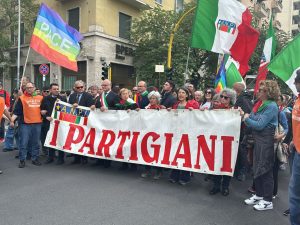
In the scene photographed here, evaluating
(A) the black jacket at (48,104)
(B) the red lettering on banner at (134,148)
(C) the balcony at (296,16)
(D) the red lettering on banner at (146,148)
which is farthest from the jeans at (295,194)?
(C) the balcony at (296,16)

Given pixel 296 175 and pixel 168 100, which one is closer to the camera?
pixel 296 175

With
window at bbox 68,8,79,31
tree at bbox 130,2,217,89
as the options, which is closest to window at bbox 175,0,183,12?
tree at bbox 130,2,217,89

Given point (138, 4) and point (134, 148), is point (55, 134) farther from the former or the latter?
point (138, 4)

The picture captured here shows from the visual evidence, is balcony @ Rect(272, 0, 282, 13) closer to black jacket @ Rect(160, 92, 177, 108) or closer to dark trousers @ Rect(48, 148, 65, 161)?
black jacket @ Rect(160, 92, 177, 108)

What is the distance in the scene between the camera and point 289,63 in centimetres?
455

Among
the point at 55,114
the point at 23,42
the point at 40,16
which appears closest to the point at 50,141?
the point at 55,114

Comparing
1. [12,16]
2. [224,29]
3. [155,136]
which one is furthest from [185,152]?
[12,16]

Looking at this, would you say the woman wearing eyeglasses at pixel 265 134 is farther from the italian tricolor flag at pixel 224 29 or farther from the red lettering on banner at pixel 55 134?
the red lettering on banner at pixel 55 134

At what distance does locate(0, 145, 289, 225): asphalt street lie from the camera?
4238 millimetres

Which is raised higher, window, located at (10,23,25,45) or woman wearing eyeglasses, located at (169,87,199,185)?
window, located at (10,23,25,45)

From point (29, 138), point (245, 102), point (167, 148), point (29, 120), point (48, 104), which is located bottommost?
point (29, 138)

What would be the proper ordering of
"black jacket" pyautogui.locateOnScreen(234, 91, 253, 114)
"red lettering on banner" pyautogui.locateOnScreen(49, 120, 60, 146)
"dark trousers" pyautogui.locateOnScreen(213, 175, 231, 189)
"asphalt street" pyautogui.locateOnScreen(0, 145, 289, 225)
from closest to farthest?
"asphalt street" pyautogui.locateOnScreen(0, 145, 289, 225)
"dark trousers" pyautogui.locateOnScreen(213, 175, 231, 189)
"black jacket" pyautogui.locateOnScreen(234, 91, 253, 114)
"red lettering on banner" pyautogui.locateOnScreen(49, 120, 60, 146)

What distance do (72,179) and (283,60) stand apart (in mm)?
4162

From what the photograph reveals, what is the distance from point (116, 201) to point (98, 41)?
56.6 ft
